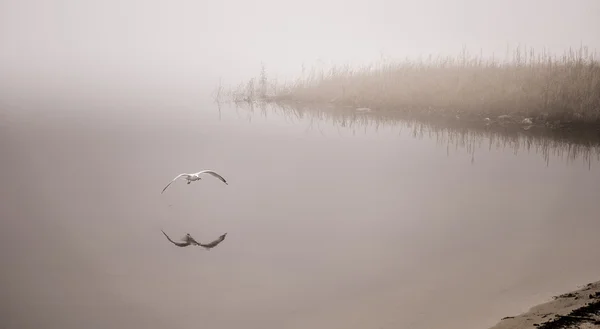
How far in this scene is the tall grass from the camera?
7848 mm

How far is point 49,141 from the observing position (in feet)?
24.8

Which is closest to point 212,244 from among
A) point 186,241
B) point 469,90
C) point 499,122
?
point 186,241

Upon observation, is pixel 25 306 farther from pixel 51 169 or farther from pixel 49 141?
pixel 49 141

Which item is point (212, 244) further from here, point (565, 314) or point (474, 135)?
point (474, 135)

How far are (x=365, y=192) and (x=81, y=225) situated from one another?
7.96 ft

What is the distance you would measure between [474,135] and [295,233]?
13.4ft

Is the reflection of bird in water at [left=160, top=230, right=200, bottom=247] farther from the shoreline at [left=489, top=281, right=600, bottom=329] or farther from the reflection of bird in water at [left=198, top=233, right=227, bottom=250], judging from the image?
the shoreline at [left=489, top=281, right=600, bottom=329]

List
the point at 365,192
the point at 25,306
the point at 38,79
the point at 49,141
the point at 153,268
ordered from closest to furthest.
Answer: the point at 25,306
the point at 153,268
the point at 365,192
the point at 49,141
the point at 38,79

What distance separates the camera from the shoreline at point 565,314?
231 centimetres

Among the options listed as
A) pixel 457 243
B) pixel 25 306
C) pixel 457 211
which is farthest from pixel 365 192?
pixel 25 306

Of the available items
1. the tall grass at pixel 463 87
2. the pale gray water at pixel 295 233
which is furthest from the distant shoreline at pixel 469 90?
the pale gray water at pixel 295 233

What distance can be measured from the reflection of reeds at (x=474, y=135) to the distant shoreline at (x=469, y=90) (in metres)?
0.32

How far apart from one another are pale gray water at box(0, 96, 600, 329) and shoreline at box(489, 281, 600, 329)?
119 millimetres

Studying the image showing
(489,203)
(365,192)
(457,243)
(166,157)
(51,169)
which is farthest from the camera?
(166,157)
